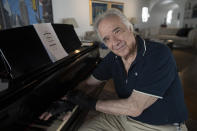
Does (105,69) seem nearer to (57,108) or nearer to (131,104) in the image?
(131,104)

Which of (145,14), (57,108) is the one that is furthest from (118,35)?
(145,14)

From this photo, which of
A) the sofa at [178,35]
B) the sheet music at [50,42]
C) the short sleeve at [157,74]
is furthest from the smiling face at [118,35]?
the sofa at [178,35]

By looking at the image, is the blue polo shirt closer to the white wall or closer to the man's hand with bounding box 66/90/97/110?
the man's hand with bounding box 66/90/97/110

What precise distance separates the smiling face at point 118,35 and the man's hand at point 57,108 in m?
0.48

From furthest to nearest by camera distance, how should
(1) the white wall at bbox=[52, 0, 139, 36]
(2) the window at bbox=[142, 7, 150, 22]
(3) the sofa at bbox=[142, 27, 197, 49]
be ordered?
(2) the window at bbox=[142, 7, 150, 22] → (3) the sofa at bbox=[142, 27, 197, 49] → (1) the white wall at bbox=[52, 0, 139, 36]

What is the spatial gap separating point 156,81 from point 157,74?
0.13ft

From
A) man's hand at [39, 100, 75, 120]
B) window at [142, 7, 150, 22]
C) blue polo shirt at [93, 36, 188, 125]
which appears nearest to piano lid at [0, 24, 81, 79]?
man's hand at [39, 100, 75, 120]

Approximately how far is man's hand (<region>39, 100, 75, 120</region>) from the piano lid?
9.9 inches

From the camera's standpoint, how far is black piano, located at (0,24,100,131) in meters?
0.65

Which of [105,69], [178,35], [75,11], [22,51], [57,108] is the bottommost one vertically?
[57,108]

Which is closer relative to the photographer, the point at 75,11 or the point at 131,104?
the point at 131,104

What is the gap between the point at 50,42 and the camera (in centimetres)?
107

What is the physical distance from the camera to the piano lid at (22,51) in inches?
29.9

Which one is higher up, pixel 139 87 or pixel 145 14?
pixel 145 14
